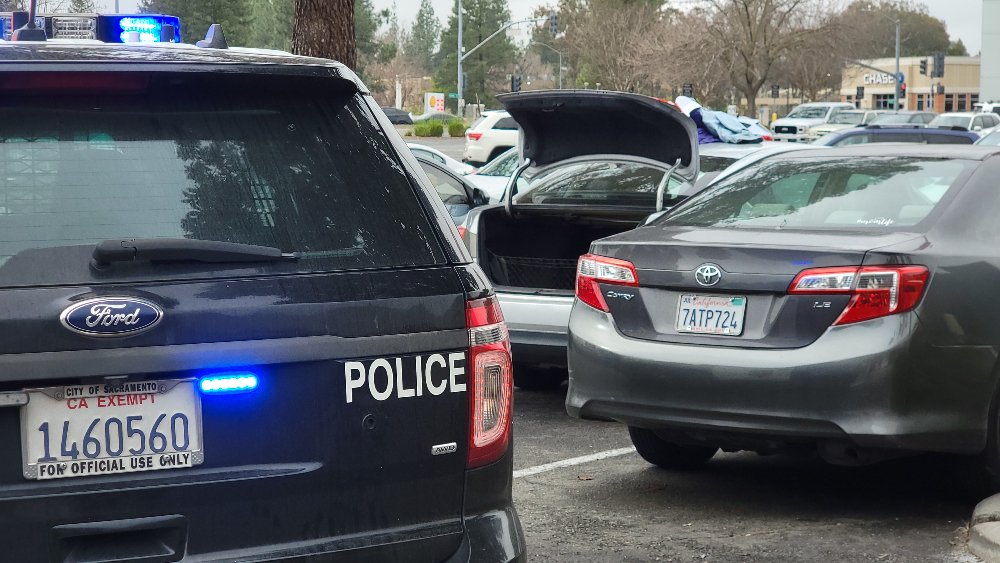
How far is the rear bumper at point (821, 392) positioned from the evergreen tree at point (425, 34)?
147531mm

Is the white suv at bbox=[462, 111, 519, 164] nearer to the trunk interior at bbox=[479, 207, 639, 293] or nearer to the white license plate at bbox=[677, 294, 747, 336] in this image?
the trunk interior at bbox=[479, 207, 639, 293]

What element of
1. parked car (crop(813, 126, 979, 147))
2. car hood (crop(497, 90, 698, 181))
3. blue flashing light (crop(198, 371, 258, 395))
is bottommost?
blue flashing light (crop(198, 371, 258, 395))

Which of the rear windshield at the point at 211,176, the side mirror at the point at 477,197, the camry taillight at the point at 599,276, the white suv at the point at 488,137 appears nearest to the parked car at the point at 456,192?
the side mirror at the point at 477,197

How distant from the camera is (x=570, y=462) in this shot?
670 centimetres

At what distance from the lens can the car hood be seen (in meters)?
7.31

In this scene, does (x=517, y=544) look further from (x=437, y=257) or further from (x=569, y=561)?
(x=569, y=561)

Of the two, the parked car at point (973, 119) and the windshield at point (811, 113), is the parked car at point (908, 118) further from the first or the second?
the windshield at point (811, 113)

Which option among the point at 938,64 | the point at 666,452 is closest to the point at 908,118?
the point at 938,64

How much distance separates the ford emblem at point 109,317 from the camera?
2490 millimetres

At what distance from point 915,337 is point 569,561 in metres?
1.57

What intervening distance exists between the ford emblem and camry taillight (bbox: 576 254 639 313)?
10.6 feet

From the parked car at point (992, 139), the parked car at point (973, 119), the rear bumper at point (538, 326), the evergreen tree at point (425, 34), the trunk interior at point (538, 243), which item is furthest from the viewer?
the evergreen tree at point (425, 34)

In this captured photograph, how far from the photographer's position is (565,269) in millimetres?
7848

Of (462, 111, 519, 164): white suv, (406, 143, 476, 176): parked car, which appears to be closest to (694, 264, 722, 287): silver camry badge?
(406, 143, 476, 176): parked car
